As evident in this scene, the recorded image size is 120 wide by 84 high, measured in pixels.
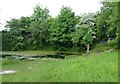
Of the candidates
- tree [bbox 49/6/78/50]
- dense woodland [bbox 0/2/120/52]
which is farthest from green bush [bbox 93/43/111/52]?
tree [bbox 49/6/78/50]

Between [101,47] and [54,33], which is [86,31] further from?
[54,33]

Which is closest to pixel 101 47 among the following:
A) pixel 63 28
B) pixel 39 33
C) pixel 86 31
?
pixel 86 31

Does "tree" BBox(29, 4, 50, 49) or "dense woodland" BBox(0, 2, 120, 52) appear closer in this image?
"dense woodland" BBox(0, 2, 120, 52)

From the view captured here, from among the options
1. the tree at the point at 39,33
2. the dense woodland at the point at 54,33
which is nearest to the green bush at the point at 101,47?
the dense woodland at the point at 54,33

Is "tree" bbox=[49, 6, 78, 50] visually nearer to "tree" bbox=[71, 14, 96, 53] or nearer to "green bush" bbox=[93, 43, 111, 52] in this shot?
"tree" bbox=[71, 14, 96, 53]

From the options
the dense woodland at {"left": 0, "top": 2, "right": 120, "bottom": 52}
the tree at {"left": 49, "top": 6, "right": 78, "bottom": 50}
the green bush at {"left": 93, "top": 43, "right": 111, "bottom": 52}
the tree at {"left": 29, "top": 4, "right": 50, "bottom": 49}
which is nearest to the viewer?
the green bush at {"left": 93, "top": 43, "right": 111, "bottom": 52}

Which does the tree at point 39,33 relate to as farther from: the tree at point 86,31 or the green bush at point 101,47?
the green bush at point 101,47

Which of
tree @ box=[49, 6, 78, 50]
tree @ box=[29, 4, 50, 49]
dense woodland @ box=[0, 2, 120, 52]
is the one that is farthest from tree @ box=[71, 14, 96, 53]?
tree @ box=[29, 4, 50, 49]

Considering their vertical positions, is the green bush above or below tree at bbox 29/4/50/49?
below

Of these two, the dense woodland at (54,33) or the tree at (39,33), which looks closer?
the dense woodland at (54,33)

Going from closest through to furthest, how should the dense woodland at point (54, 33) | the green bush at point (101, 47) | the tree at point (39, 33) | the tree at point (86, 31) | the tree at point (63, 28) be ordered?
1. the green bush at point (101, 47)
2. the tree at point (86, 31)
3. the dense woodland at point (54, 33)
4. the tree at point (63, 28)
5. the tree at point (39, 33)

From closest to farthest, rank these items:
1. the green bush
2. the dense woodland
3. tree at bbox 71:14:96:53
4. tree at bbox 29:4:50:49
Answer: the green bush
tree at bbox 71:14:96:53
the dense woodland
tree at bbox 29:4:50:49

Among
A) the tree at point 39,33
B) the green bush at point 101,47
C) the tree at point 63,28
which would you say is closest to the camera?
the green bush at point 101,47

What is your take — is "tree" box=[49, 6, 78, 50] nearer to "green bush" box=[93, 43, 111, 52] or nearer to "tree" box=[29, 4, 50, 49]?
"tree" box=[29, 4, 50, 49]
